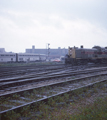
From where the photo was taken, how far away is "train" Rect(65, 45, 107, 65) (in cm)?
2073

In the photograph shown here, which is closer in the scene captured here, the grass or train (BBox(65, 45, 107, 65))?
the grass

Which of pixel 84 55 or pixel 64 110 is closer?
pixel 64 110

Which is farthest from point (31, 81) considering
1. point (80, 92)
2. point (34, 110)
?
point (34, 110)

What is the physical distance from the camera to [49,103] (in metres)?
4.36

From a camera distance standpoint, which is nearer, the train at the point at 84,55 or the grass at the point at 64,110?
the grass at the point at 64,110

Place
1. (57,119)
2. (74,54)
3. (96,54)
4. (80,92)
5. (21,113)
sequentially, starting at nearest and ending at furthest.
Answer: (57,119) < (21,113) < (80,92) < (74,54) < (96,54)

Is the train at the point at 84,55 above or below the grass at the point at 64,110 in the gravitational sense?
above

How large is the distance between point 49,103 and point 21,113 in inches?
41.4

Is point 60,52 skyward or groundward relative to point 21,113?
skyward

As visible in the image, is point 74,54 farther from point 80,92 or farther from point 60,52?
point 60,52

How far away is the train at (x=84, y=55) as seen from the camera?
20734 millimetres

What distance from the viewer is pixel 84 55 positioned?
2153 centimetres

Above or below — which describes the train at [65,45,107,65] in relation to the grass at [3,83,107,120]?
above

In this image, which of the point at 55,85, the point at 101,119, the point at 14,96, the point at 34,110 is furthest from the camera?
the point at 55,85
